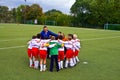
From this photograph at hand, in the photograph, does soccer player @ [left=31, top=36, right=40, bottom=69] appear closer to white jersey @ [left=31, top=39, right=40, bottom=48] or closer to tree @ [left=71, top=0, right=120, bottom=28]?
white jersey @ [left=31, top=39, right=40, bottom=48]

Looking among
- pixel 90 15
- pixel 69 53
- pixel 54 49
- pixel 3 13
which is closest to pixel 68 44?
pixel 69 53

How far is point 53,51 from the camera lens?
32.7 ft

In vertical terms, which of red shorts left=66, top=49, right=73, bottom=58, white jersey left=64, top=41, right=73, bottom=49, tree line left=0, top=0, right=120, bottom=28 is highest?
tree line left=0, top=0, right=120, bottom=28

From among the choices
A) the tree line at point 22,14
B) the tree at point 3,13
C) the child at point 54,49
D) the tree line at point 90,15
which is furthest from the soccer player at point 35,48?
the tree at point 3,13

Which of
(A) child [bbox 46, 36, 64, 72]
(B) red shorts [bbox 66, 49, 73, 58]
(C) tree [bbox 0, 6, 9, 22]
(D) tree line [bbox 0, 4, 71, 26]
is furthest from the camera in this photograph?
(C) tree [bbox 0, 6, 9, 22]

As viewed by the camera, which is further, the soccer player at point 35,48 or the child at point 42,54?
the soccer player at point 35,48

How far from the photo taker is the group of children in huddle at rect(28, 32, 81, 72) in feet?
32.9

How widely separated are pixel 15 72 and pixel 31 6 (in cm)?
10678

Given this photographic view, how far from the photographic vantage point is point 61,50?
1027 cm

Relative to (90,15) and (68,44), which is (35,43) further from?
(90,15)

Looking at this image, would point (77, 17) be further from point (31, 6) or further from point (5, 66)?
point (5, 66)

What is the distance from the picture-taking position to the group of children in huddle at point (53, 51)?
1002cm

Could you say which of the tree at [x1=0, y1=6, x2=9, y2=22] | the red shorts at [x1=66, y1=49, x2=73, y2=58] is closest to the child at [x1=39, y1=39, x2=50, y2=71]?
the red shorts at [x1=66, y1=49, x2=73, y2=58]

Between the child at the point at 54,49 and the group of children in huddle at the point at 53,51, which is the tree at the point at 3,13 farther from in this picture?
the child at the point at 54,49
